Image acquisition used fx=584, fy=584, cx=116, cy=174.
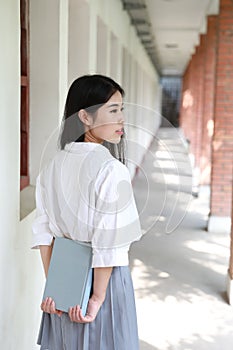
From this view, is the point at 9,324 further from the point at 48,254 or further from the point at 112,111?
the point at 112,111

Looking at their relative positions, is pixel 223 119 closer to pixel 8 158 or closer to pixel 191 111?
pixel 8 158

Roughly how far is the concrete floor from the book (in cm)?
36

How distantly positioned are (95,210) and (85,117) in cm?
35

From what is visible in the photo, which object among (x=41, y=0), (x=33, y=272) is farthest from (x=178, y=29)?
(x=33, y=272)

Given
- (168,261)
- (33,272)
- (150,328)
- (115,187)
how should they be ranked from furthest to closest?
(168,261) < (150,328) < (33,272) < (115,187)

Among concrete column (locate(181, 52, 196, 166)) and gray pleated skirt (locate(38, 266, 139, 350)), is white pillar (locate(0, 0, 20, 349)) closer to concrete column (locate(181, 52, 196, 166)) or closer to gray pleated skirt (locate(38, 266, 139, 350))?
gray pleated skirt (locate(38, 266, 139, 350))

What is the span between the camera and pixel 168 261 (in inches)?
251

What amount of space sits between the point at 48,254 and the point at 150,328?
240 cm

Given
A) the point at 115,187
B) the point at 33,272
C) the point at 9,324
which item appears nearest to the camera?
the point at 115,187

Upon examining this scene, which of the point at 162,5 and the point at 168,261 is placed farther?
the point at 162,5

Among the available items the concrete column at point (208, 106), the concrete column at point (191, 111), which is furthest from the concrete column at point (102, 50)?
the concrete column at point (191, 111)

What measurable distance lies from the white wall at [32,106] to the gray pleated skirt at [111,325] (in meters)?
0.54

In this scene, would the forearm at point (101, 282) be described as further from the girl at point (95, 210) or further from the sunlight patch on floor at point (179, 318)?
the sunlight patch on floor at point (179, 318)

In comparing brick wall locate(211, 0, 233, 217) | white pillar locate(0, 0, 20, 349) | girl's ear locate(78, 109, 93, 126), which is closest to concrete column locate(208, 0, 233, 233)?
brick wall locate(211, 0, 233, 217)
